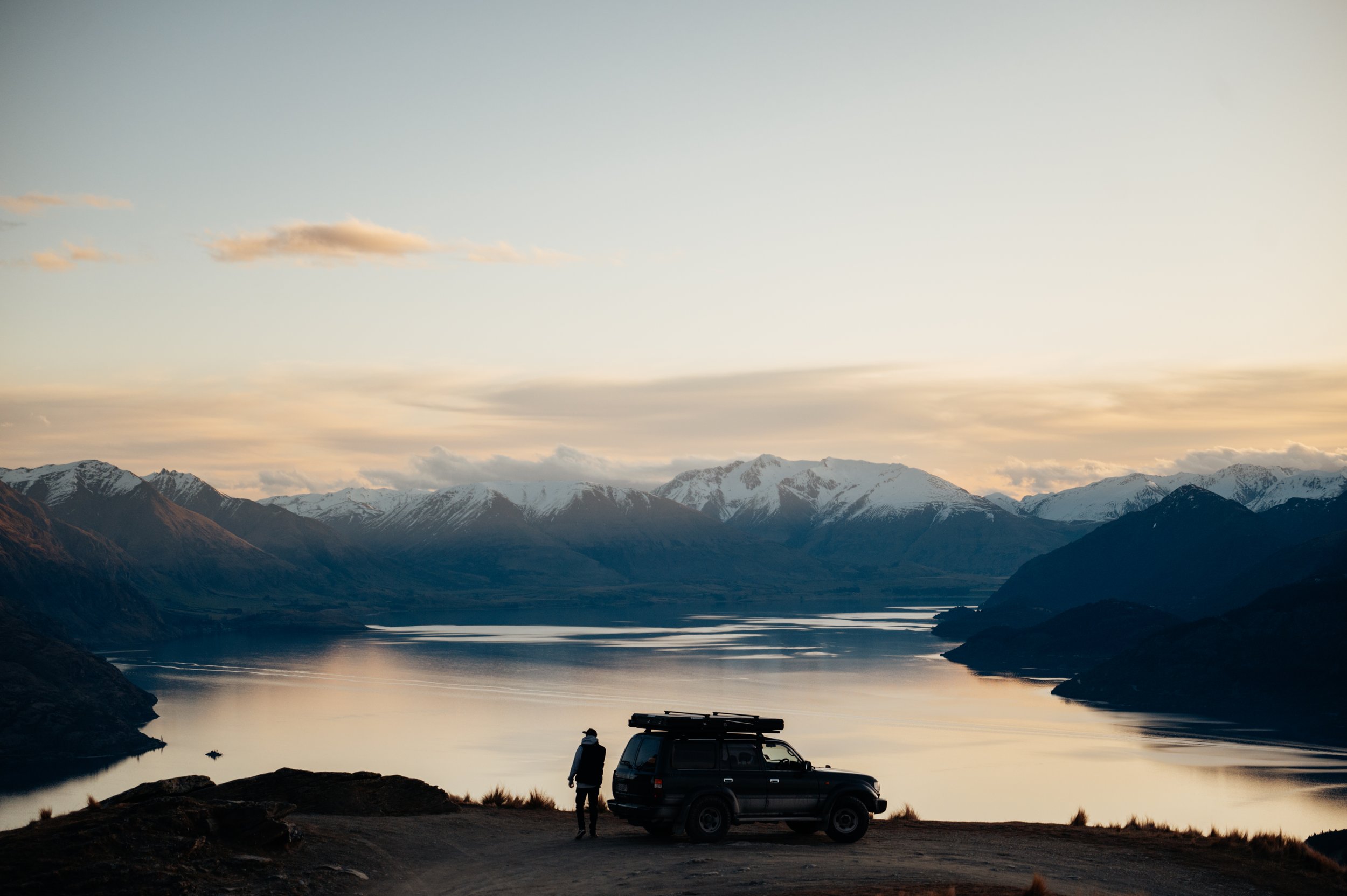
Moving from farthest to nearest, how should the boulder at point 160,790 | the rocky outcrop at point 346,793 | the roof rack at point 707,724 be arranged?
the rocky outcrop at point 346,793 → the roof rack at point 707,724 → the boulder at point 160,790

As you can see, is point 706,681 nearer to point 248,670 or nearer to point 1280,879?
point 248,670

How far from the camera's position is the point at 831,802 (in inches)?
952

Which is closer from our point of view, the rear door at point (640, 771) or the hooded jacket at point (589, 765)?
the rear door at point (640, 771)

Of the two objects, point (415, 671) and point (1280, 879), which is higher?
point (1280, 879)

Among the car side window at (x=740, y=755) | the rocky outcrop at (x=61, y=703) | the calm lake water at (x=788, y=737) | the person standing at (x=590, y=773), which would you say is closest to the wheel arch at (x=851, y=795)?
the car side window at (x=740, y=755)

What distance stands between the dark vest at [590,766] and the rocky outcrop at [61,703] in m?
107

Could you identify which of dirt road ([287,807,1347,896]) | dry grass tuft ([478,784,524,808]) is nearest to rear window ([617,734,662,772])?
dirt road ([287,807,1347,896])

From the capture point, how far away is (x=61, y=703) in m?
132

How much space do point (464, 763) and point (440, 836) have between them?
238 ft

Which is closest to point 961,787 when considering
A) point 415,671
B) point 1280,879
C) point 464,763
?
point 464,763

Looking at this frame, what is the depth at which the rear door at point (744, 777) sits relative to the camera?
23.5 metres

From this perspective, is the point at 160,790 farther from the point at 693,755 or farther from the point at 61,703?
the point at 61,703

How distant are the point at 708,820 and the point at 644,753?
1.84 meters

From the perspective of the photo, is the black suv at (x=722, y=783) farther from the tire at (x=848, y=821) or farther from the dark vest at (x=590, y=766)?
the dark vest at (x=590, y=766)
